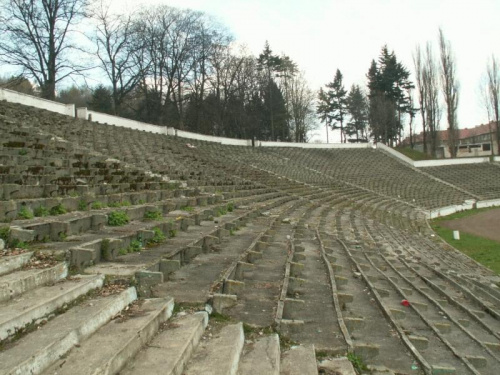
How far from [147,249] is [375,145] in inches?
1542

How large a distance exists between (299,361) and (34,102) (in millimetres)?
19508

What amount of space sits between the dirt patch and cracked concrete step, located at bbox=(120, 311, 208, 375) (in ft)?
58.2

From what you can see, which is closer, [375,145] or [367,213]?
[367,213]

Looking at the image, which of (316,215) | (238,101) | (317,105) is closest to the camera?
(316,215)

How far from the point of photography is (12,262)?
12.0 ft

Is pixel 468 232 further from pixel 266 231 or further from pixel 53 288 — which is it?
pixel 53 288

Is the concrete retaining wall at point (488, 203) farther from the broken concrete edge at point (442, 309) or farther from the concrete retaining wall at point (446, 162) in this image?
the broken concrete edge at point (442, 309)

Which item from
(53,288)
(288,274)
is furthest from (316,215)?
(53,288)

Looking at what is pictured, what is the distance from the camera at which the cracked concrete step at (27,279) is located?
3.08 meters

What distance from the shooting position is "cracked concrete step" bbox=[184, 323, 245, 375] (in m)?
2.69

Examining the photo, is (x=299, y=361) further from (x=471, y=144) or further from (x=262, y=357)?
(x=471, y=144)

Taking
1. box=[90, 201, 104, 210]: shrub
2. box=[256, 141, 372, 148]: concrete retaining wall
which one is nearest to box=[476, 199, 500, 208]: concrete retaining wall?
box=[256, 141, 372, 148]: concrete retaining wall

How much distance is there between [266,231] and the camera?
8.91 m

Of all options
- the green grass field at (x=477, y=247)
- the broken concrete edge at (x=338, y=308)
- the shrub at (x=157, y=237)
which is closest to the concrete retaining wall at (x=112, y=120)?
the shrub at (x=157, y=237)
